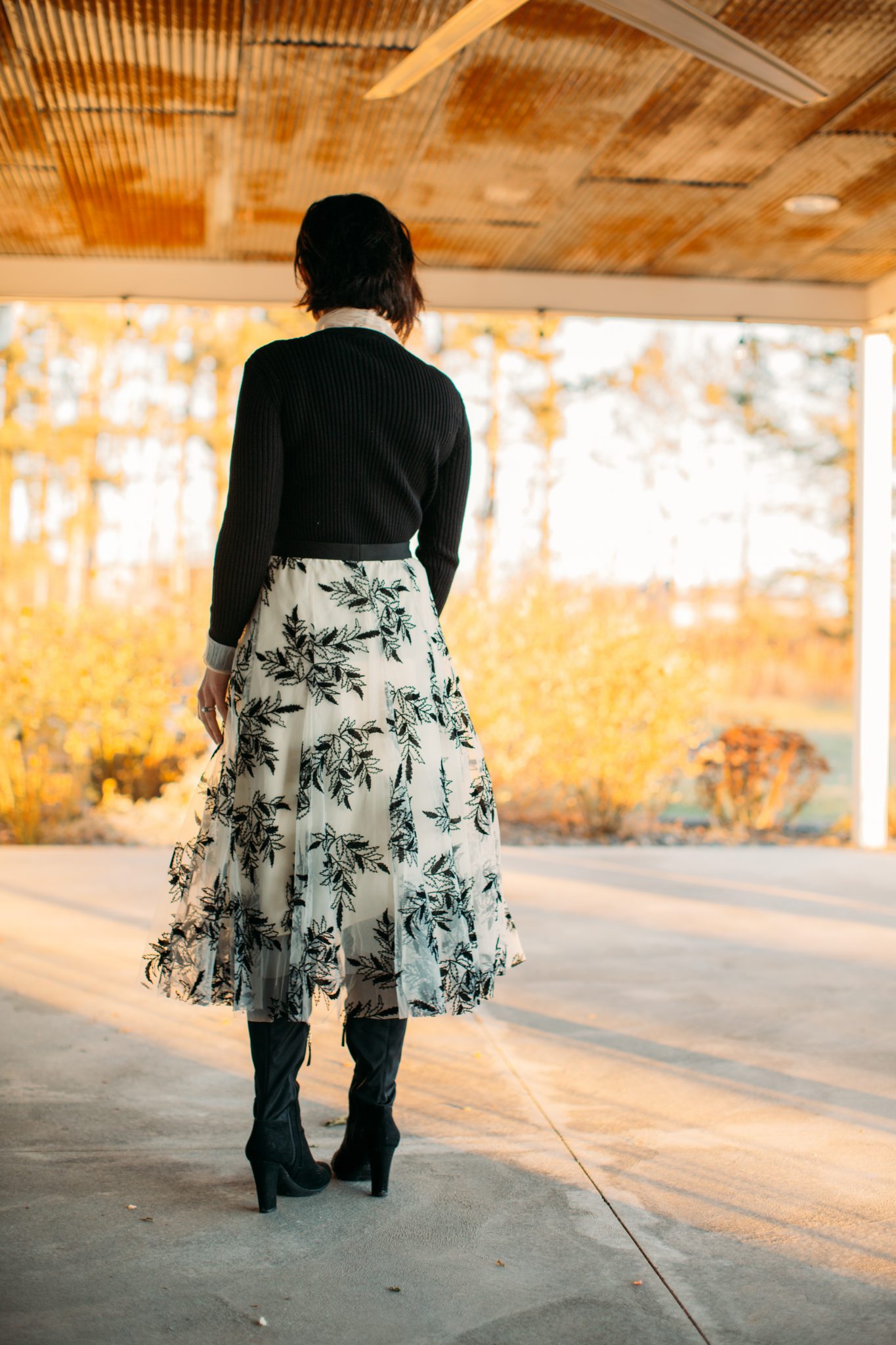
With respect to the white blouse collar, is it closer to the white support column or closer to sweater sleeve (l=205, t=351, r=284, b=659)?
sweater sleeve (l=205, t=351, r=284, b=659)

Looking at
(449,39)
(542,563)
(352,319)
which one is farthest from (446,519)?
(542,563)

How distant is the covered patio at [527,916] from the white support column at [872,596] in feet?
0.05

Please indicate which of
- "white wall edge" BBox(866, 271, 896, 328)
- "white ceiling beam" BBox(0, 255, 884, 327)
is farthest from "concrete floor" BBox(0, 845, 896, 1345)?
"white wall edge" BBox(866, 271, 896, 328)

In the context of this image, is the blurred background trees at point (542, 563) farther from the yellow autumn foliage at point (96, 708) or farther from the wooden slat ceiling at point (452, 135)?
the wooden slat ceiling at point (452, 135)

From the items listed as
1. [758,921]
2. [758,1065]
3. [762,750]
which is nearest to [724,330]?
[762,750]

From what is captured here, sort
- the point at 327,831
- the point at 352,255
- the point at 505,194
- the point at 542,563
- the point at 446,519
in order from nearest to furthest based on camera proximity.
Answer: the point at 327,831
the point at 352,255
the point at 446,519
the point at 505,194
the point at 542,563

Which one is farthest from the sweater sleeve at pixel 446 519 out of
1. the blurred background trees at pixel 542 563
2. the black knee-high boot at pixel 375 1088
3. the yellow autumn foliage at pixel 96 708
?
the yellow autumn foliage at pixel 96 708

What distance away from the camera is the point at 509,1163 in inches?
78.7

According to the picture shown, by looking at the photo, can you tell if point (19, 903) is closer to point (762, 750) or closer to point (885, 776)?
point (885, 776)

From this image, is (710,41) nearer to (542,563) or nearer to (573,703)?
(573,703)

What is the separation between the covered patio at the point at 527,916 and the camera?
161 cm

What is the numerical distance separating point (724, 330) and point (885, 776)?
9.11 meters

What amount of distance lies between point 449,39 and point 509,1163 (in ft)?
7.08

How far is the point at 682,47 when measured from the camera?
8.16 ft
